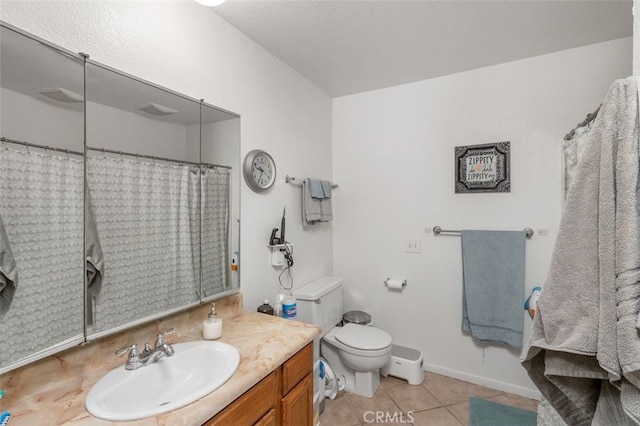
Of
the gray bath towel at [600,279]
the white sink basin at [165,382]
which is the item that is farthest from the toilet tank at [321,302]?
the gray bath towel at [600,279]

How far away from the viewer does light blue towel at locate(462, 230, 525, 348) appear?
2113mm

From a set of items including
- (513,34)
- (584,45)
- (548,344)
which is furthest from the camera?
(584,45)

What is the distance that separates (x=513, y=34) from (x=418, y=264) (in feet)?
5.49

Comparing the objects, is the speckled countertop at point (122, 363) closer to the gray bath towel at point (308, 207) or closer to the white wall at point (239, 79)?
the white wall at point (239, 79)

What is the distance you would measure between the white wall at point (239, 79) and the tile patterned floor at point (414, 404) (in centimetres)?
91

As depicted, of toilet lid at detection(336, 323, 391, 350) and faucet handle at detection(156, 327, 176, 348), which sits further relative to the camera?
toilet lid at detection(336, 323, 391, 350)

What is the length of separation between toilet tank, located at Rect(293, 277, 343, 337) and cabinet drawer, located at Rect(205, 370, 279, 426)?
2.62ft

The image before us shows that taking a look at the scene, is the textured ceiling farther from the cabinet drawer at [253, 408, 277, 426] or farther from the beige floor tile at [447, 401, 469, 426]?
the beige floor tile at [447, 401, 469, 426]

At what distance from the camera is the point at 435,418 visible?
76.2 inches

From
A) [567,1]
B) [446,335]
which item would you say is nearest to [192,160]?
[567,1]

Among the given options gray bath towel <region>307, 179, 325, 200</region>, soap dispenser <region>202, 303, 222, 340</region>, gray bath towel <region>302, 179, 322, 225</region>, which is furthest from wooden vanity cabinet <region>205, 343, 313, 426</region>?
gray bath towel <region>307, 179, 325, 200</region>

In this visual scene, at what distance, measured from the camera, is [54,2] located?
3.29 feet

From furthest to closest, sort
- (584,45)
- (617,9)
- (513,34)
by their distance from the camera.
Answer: (584,45), (513,34), (617,9)

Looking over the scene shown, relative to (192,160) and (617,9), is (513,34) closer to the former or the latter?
(617,9)
